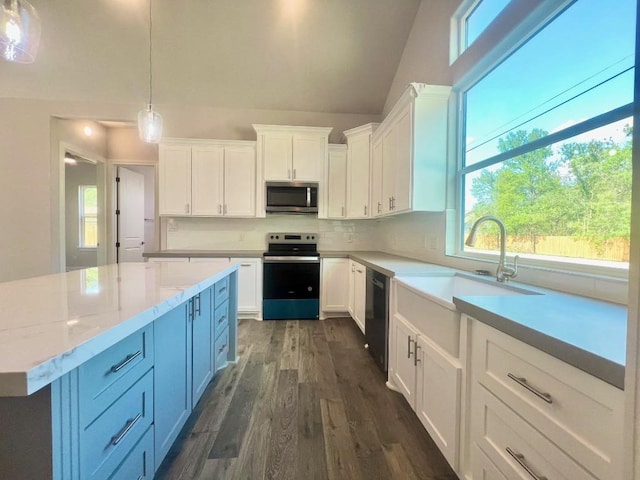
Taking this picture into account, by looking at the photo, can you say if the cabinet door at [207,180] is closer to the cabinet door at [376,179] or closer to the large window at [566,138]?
the cabinet door at [376,179]

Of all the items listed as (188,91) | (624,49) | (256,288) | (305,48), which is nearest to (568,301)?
(624,49)

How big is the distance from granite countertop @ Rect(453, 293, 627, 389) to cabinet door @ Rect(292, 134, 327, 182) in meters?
2.77

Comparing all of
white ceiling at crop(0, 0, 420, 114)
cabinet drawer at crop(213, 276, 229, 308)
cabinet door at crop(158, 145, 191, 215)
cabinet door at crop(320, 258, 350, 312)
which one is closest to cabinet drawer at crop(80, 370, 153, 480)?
cabinet drawer at crop(213, 276, 229, 308)

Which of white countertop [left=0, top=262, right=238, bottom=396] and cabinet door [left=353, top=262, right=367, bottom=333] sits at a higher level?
white countertop [left=0, top=262, right=238, bottom=396]

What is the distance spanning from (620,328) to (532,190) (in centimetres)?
103

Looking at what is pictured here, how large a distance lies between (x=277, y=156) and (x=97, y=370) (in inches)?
123

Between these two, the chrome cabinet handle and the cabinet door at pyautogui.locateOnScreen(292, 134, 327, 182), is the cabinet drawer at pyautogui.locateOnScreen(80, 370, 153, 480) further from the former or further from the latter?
the cabinet door at pyautogui.locateOnScreen(292, 134, 327, 182)

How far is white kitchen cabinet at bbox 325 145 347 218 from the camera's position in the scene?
12.2ft

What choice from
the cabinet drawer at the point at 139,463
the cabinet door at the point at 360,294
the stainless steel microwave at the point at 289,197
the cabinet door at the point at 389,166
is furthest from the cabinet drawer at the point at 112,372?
the stainless steel microwave at the point at 289,197

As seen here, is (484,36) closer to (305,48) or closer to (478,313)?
(478,313)

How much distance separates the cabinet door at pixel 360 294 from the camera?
2.77 metres

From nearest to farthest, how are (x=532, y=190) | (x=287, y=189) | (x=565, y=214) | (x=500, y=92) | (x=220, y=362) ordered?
1. (x=565, y=214)
2. (x=532, y=190)
3. (x=500, y=92)
4. (x=220, y=362)
5. (x=287, y=189)

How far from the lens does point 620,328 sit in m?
0.78

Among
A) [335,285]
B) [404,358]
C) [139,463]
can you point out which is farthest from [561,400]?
[335,285]
